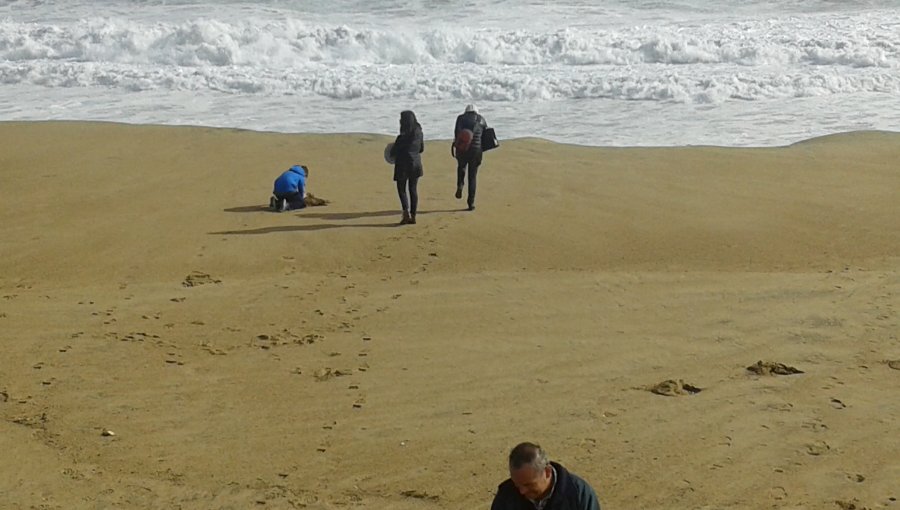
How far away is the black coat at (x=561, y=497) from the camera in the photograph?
4688mm

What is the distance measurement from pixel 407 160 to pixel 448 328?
4093 mm

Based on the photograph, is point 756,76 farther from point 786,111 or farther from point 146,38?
point 146,38

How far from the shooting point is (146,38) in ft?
99.3

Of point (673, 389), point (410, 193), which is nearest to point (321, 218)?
point (410, 193)

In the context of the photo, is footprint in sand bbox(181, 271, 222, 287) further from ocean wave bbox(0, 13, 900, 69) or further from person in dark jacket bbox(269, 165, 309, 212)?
ocean wave bbox(0, 13, 900, 69)

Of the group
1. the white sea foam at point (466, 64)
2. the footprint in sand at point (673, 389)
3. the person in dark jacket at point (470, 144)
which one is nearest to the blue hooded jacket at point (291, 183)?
the person in dark jacket at point (470, 144)

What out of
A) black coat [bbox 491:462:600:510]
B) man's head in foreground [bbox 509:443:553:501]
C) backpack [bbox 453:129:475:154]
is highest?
man's head in foreground [bbox 509:443:553:501]

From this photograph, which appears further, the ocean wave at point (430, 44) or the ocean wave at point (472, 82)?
the ocean wave at point (430, 44)

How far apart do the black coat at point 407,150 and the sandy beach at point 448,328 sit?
639mm

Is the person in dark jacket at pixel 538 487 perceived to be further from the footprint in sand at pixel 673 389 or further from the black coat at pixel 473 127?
the black coat at pixel 473 127

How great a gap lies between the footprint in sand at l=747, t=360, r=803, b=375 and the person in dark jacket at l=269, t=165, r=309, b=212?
23.4ft

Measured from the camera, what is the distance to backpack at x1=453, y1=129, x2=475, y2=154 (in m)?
15.0

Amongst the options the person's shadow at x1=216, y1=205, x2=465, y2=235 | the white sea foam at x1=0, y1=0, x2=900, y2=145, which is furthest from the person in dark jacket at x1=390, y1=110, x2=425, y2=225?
the white sea foam at x1=0, y1=0, x2=900, y2=145

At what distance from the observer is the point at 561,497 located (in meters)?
4.69
